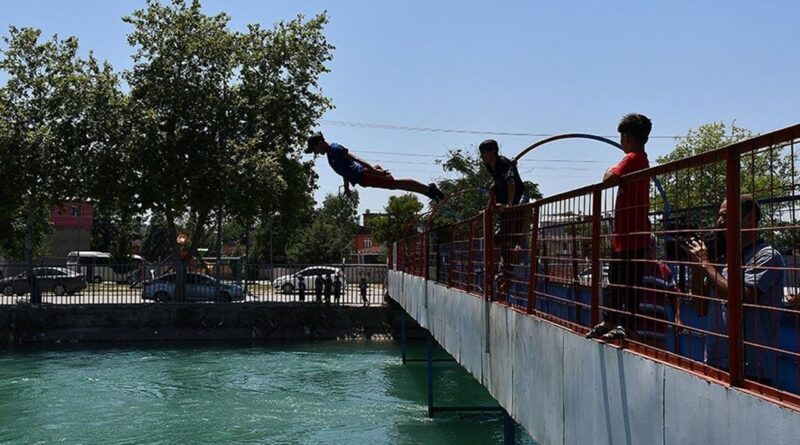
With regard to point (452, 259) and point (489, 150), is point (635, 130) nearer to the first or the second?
point (489, 150)

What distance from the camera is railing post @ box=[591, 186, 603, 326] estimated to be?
4.84m

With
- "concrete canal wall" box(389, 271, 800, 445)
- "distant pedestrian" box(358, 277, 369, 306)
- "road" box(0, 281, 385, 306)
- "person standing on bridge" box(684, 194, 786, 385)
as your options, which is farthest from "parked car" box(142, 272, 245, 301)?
"person standing on bridge" box(684, 194, 786, 385)

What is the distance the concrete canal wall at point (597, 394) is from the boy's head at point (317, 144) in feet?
7.36

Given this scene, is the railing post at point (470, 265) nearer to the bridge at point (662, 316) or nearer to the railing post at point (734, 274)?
the bridge at point (662, 316)

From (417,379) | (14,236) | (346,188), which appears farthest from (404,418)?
(14,236)

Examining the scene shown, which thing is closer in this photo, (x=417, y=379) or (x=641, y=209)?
(x=641, y=209)

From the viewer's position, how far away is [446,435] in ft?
55.2

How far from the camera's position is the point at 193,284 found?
3603 cm

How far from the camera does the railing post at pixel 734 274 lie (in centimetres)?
308

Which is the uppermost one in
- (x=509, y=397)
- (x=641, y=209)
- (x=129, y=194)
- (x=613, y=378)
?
(x=129, y=194)

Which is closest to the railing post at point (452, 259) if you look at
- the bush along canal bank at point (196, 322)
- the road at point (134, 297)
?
the bush along canal bank at point (196, 322)

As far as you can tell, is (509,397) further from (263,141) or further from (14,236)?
(14,236)

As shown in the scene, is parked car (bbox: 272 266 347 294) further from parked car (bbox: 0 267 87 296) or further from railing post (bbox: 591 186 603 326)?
railing post (bbox: 591 186 603 326)

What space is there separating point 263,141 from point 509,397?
30.3 m
